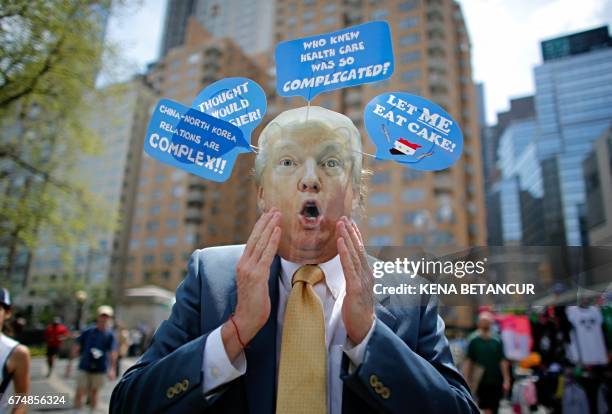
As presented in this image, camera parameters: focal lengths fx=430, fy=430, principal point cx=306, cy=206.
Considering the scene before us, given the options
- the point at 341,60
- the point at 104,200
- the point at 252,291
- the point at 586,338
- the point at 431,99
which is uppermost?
the point at 431,99

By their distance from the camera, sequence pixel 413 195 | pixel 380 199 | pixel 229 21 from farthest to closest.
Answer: pixel 229 21 → pixel 380 199 → pixel 413 195

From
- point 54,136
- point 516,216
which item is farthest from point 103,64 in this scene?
point 516,216

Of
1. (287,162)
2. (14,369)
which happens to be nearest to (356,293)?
(287,162)

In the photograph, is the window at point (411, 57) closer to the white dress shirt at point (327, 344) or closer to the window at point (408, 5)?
the window at point (408, 5)

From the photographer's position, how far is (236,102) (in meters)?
1.70

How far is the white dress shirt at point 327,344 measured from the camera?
4.15 feet

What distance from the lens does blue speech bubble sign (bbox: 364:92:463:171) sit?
1602mm

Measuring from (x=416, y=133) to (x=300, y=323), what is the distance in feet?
2.68

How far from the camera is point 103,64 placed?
886cm

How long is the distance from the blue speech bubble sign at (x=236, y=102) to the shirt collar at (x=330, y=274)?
0.53 meters

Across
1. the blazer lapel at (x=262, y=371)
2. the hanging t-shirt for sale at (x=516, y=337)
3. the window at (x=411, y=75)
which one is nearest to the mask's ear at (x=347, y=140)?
the blazer lapel at (x=262, y=371)

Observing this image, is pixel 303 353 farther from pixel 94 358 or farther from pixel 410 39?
pixel 410 39

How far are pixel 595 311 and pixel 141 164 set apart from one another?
77495 mm

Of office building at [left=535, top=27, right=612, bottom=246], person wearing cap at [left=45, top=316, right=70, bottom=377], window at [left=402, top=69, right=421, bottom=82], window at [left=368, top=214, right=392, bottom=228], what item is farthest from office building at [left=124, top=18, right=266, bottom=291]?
person wearing cap at [left=45, top=316, right=70, bottom=377]
